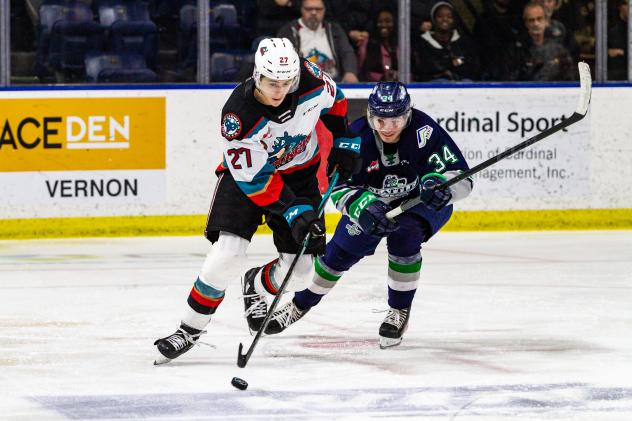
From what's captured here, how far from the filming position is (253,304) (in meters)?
4.85

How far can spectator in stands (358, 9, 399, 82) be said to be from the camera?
26.5ft

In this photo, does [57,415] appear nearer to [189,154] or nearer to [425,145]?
[425,145]

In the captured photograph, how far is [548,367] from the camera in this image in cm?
418

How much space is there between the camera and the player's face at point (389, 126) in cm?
449

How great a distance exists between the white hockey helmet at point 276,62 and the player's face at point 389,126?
431 mm

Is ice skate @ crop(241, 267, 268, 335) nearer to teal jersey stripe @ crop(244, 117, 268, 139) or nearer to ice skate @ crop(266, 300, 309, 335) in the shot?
ice skate @ crop(266, 300, 309, 335)

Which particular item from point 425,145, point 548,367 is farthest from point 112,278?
point 548,367

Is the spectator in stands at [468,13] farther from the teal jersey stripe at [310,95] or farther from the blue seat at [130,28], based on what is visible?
the teal jersey stripe at [310,95]

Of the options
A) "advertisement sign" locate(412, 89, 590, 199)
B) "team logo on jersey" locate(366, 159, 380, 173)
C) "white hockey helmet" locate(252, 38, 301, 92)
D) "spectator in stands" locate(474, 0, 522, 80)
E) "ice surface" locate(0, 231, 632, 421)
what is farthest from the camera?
"spectator in stands" locate(474, 0, 522, 80)

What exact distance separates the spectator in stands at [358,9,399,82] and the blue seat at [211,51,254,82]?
2.19 ft

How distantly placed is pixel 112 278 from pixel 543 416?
3103mm

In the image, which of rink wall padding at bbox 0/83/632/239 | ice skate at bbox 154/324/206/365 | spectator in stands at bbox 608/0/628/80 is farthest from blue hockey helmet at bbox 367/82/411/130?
spectator in stands at bbox 608/0/628/80

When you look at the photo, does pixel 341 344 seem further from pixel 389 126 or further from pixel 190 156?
pixel 190 156

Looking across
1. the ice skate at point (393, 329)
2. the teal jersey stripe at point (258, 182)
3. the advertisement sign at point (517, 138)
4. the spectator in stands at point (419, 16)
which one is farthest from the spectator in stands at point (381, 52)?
the teal jersey stripe at point (258, 182)
